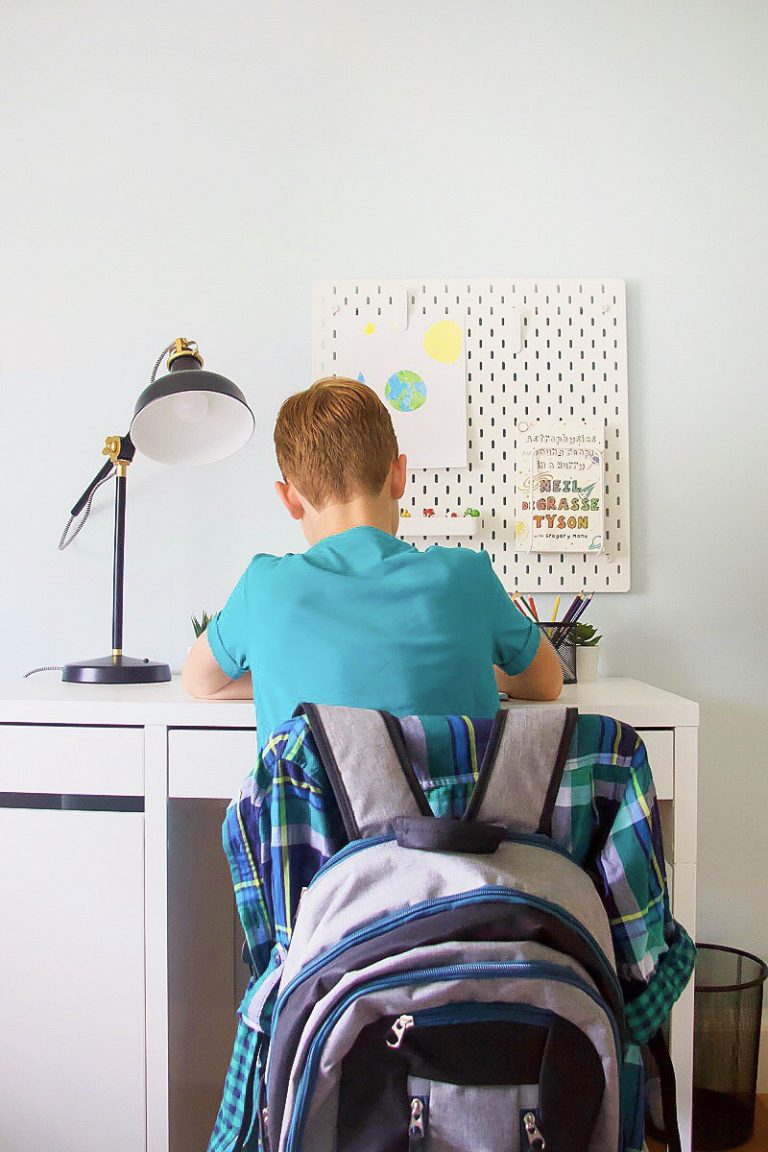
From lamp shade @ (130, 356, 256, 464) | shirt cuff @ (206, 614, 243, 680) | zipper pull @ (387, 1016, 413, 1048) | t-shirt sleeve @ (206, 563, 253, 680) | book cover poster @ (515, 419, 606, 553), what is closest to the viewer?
zipper pull @ (387, 1016, 413, 1048)

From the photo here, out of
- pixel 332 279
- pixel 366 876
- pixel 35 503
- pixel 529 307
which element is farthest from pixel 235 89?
pixel 366 876

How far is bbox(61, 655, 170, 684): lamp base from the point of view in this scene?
1.50 meters

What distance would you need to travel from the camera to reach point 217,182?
1.77 m

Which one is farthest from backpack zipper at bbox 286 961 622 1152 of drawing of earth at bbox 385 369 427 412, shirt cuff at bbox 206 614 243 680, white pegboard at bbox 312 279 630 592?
drawing of earth at bbox 385 369 427 412

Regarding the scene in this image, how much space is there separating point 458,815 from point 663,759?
0.55 meters

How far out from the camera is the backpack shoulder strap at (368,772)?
2.57ft

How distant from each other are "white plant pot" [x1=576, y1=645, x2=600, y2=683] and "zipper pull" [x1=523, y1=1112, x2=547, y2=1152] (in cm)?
91

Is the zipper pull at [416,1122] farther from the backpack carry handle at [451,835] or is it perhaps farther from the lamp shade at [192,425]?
the lamp shade at [192,425]

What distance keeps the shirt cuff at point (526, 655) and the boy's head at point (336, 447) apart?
0.26 metres

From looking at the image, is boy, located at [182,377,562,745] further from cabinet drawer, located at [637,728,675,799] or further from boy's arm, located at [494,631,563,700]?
cabinet drawer, located at [637,728,675,799]

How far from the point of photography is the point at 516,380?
172 cm

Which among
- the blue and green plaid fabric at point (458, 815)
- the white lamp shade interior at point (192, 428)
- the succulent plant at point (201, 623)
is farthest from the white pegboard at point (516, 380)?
the blue and green plaid fabric at point (458, 815)

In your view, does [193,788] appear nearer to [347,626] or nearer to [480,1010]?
[347,626]

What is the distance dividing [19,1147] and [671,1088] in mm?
972
